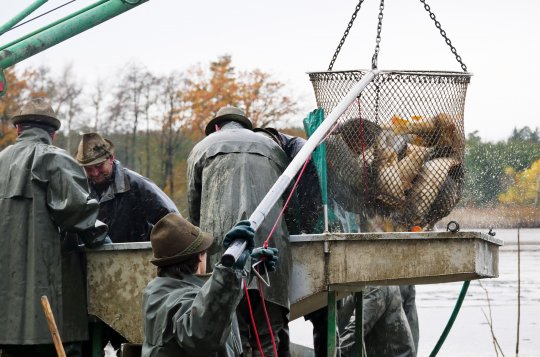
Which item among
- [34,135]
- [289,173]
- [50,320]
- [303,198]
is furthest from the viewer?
[303,198]

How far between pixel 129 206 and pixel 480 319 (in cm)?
1252

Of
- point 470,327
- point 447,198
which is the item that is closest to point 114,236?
point 447,198

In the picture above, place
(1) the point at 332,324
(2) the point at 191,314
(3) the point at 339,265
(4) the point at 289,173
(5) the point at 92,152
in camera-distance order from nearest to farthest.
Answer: (2) the point at 191,314
(4) the point at 289,173
(3) the point at 339,265
(1) the point at 332,324
(5) the point at 92,152

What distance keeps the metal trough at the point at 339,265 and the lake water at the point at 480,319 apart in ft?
11.7

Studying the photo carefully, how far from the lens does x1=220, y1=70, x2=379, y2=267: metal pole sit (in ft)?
16.0

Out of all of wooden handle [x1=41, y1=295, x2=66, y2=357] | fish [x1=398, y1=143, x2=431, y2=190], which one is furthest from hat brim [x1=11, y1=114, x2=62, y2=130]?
wooden handle [x1=41, y1=295, x2=66, y2=357]

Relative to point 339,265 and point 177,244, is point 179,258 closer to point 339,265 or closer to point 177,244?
point 177,244

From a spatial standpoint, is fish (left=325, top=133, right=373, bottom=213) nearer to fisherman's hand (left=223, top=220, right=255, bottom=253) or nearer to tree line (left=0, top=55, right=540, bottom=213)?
fisherman's hand (left=223, top=220, right=255, bottom=253)

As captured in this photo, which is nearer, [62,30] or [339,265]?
[339,265]

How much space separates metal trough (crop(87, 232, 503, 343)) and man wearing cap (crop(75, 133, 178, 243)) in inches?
35.1

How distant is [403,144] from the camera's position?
25.6ft

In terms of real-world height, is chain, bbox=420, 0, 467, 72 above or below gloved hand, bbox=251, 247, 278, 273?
above

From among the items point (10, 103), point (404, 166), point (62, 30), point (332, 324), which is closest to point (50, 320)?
point (332, 324)

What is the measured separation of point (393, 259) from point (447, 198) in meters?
0.56
